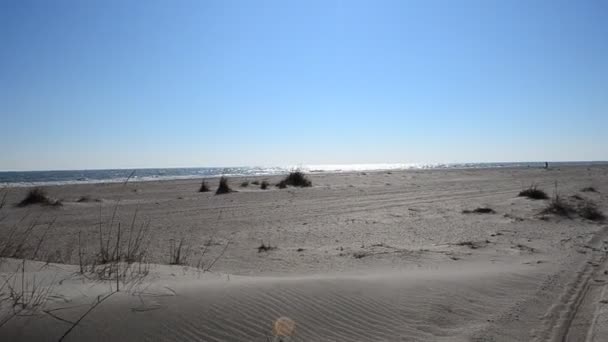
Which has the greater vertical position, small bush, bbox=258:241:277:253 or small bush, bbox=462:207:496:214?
small bush, bbox=462:207:496:214

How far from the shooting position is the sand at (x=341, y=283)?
2.65 m

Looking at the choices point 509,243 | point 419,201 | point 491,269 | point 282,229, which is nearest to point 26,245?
point 282,229

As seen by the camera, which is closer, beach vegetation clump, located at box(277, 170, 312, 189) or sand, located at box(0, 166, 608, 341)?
sand, located at box(0, 166, 608, 341)

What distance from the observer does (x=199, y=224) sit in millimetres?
8438

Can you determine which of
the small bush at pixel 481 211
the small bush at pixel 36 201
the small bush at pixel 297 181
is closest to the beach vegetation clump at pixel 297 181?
the small bush at pixel 297 181

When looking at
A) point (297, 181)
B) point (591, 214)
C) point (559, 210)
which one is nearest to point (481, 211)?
point (559, 210)

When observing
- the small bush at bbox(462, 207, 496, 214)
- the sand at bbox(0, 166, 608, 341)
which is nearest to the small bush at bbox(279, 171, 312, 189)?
the small bush at bbox(462, 207, 496, 214)

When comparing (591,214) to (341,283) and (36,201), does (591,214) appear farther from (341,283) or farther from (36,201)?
(36,201)

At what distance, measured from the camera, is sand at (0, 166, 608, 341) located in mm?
2652

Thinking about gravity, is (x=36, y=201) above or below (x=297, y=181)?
below

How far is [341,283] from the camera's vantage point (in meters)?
3.61

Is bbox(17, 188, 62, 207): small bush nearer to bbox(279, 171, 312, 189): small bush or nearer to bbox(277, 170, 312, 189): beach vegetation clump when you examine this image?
bbox(277, 170, 312, 189): beach vegetation clump

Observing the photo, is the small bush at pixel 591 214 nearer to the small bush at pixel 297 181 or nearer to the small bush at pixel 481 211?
the small bush at pixel 481 211

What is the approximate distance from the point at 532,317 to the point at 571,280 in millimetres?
1452
